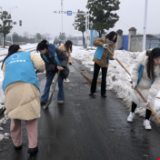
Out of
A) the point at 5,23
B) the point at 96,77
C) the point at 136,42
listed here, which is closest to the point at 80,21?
the point at 5,23

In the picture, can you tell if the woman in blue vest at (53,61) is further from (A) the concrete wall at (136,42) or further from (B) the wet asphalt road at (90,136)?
(A) the concrete wall at (136,42)

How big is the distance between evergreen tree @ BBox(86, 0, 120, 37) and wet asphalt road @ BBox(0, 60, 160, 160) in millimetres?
24372

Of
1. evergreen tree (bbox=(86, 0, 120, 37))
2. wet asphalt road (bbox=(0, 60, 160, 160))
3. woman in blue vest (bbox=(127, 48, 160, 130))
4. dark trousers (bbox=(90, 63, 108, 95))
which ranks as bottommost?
wet asphalt road (bbox=(0, 60, 160, 160))

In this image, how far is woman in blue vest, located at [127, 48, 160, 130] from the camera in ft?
11.6

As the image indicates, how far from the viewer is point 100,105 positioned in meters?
5.39

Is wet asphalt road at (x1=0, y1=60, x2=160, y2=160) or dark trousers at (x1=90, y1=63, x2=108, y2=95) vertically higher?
dark trousers at (x1=90, y1=63, x2=108, y2=95)

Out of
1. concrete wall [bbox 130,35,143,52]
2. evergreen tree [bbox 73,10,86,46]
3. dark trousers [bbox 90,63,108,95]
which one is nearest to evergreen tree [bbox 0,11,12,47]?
evergreen tree [bbox 73,10,86,46]

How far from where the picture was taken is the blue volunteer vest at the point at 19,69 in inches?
110

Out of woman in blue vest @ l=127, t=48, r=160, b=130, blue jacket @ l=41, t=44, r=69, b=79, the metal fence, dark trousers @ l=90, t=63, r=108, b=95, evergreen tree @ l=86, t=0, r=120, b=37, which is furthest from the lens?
evergreen tree @ l=86, t=0, r=120, b=37

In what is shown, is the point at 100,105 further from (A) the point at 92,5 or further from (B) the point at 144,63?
(A) the point at 92,5

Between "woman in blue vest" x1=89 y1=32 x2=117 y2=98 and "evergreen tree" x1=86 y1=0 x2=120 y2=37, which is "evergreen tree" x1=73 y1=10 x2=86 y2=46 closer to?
"evergreen tree" x1=86 y1=0 x2=120 y2=37

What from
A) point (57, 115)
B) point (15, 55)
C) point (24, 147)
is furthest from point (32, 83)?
point (57, 115)

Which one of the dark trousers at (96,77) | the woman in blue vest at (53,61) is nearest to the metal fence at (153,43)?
the dark trousers at (96,77)

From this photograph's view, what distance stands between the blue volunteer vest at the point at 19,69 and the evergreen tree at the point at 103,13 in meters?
26.4
